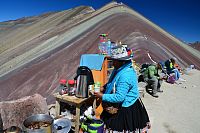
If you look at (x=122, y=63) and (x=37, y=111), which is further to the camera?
(x=37, y=111)

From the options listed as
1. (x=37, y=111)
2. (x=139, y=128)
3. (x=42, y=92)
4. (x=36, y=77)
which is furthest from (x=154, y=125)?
(x=36, y=77)

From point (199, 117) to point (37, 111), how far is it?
455cm

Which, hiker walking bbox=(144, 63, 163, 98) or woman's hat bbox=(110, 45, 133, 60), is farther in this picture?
hiker walking bbox=(144, 63, 163, 98)

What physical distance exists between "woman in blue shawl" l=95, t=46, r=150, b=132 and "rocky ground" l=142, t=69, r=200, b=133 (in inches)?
83.1

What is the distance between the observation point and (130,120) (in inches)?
129

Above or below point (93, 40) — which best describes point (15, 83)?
below

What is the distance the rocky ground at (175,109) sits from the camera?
550 centimetres

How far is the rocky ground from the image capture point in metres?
5.50

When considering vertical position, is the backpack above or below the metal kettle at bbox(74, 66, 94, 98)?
below

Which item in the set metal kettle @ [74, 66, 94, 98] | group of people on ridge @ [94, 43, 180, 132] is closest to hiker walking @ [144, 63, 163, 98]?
metal kettle @ [74, 66, 94, 98]

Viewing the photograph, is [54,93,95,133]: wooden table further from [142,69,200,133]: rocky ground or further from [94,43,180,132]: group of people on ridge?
[142,69,200,133]: rocky ground

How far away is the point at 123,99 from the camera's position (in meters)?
3.11

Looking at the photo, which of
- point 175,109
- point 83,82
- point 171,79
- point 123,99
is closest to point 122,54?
point 123,99

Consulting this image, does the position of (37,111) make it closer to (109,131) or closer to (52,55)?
(109,131)
